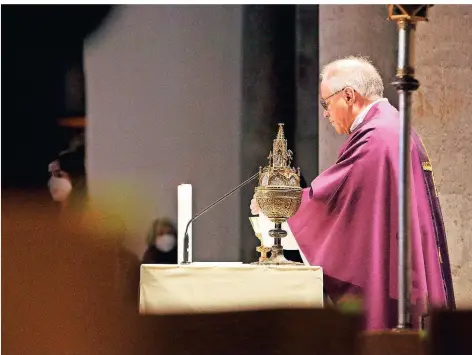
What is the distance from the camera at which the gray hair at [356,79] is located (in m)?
5.04

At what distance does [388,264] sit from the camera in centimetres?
463

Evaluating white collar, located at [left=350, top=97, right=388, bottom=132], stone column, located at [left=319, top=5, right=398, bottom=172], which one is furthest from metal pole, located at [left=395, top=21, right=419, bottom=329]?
stone column, located at [left=319, top=5, right=398, bottom=172]

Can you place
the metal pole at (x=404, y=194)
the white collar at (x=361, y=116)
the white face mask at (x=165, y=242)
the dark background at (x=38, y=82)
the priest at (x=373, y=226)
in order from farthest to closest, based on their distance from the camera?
the white face mask at (x=165, y=242) → the dark background at (x=38, y=82) → the white collar at (x=361, y=116) → the priest at (x=373, y=226) → the metal pole at (x=404, y=194)

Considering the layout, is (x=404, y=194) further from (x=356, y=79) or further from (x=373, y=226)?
(x=356, y=79)

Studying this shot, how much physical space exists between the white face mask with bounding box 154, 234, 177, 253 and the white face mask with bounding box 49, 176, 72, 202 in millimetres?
660

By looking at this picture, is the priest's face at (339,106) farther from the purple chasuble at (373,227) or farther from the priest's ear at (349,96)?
the purple chasuble at (373,227)

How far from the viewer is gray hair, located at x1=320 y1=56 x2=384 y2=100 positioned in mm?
5035

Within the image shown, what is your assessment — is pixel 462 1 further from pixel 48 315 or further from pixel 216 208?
pixel 48 315

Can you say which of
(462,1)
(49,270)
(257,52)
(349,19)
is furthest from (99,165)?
(462,1)

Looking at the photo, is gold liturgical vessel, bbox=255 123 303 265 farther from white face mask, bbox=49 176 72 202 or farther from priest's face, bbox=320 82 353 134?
white face mask, bbox=49 176 72 202

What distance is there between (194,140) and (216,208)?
0.48m

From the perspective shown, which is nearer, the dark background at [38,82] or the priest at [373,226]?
the priest at [373,226]

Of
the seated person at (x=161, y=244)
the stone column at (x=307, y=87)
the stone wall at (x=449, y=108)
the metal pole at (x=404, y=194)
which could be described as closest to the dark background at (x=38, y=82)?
the seated person at (x=161, y=244)

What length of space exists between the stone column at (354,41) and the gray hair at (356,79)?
2.13 ft
